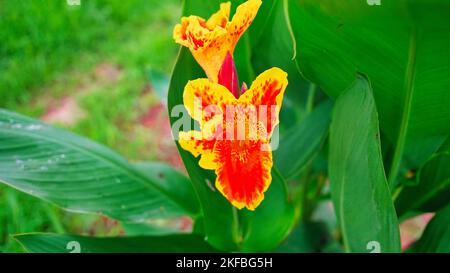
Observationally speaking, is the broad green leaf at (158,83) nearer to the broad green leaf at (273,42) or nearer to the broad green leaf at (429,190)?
the broad green leaf at (273,42)

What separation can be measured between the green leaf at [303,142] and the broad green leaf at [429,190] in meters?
0.19

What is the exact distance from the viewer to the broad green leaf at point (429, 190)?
0.88 m

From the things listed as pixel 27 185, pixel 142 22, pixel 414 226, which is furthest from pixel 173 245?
pixel 142 22

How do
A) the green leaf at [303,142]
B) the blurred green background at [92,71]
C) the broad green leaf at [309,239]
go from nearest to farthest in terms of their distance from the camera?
the green leaf at [303,142]
the broad green leaf at [309,239]
the blurred green background at [92,71]

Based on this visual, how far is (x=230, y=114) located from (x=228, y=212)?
0.29m

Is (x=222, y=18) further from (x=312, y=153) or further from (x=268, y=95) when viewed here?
(x=312, y=153)

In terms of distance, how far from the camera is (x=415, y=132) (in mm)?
790

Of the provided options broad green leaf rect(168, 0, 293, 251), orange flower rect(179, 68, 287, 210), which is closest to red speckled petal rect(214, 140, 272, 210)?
orange flower rect(179, 68, 287, 210)

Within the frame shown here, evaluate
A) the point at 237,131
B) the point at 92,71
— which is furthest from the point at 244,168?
the point at 92,71

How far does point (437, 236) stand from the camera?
2.79ft

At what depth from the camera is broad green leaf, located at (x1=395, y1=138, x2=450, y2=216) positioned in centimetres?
88

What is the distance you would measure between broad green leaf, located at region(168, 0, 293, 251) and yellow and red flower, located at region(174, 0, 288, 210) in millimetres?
89

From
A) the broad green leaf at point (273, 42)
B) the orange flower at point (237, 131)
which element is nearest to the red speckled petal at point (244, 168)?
the orange flower at point (237, 131)

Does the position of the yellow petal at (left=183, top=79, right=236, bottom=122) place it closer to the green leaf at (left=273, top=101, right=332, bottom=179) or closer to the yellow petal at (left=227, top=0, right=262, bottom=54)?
the yellow petal at (left=227, top=0, right=262, bottom=54)
